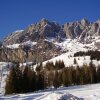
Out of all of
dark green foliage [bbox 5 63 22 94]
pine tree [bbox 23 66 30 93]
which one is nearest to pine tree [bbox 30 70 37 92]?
pine tree [bbox 23 66 30 93]

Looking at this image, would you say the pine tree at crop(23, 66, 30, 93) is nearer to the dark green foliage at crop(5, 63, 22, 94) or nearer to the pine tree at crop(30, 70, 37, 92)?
the dark green foliage at crop(5, 63, 22, 94)

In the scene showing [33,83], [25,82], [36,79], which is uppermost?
[36,79]

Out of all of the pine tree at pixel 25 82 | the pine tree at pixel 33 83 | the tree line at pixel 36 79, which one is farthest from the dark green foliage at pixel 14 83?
the pine tree at pixel 33 83

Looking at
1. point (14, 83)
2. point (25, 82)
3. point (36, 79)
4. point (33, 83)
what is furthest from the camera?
point (36, 79)

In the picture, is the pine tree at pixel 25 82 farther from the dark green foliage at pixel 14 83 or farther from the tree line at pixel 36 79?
the dark green foliage at pixel 14 83

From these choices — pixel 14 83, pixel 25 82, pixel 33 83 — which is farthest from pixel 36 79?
pixel 14 83

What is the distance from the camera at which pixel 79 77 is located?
153750 mm

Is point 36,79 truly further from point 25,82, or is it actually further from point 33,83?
point 25,82

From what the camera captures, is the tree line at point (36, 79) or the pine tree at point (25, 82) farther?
the pine tree at point (25, 82)

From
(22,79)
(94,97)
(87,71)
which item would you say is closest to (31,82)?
(22,79)

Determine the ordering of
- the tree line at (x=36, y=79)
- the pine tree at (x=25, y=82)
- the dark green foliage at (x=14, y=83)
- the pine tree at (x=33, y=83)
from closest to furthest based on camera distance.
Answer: the dark green foliage at (x=14, y=83) → the tree line at (x=36, y=79) → the pine tree at (x=25, y=82) → the pine tree at (x=33, y=83)

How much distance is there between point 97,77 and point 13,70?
219 feet

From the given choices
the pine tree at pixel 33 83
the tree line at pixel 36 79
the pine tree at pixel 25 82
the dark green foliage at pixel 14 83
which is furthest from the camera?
the pine tree at pixel 33 83

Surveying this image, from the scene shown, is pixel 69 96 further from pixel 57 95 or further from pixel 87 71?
pixel 87 71
